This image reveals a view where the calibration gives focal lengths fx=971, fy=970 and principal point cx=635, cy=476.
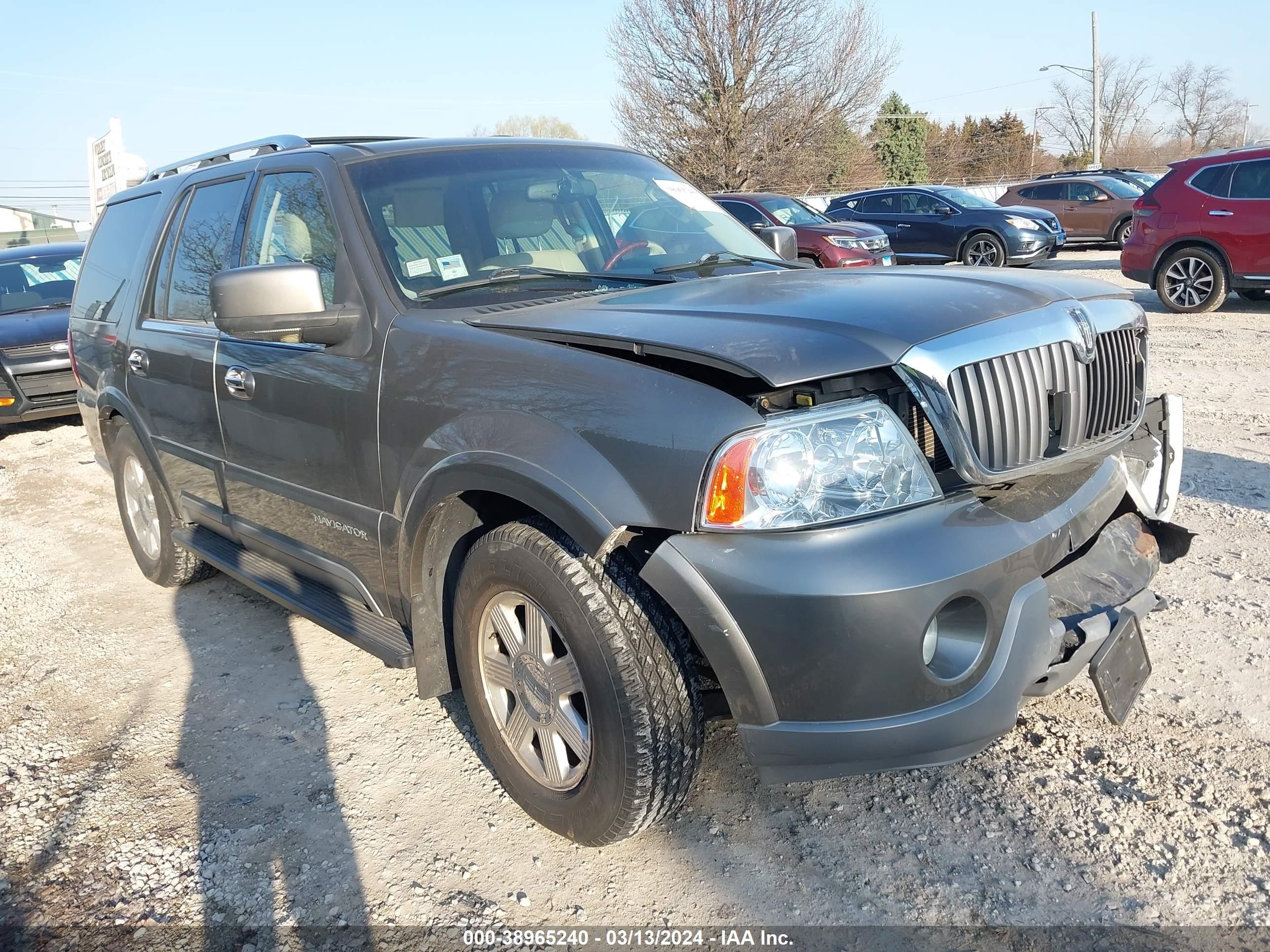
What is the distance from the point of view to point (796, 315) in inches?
94.9

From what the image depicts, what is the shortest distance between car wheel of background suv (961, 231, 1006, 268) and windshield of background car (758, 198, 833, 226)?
3284mm

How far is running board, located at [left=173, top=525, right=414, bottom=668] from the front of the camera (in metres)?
3.07

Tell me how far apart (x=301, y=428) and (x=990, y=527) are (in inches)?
87.8

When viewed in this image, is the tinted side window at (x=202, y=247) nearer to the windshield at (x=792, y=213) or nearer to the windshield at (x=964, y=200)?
the windshield at (x=792, y=213)

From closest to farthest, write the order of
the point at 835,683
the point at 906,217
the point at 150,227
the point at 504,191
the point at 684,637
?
the point at 835,683 → the point at 684,637 → the point at 504,191 → the point at 150,227 → the point at 906,217

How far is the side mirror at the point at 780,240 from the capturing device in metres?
4.14

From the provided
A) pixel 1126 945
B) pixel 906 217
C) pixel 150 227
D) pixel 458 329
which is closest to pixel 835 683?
pixel 1126 945

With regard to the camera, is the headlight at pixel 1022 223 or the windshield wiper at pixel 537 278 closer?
the windshield wiper at pixel 537 278

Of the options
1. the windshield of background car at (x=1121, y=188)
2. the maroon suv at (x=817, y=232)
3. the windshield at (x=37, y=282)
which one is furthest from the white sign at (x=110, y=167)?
the windshield of background car at (x=1121, y=188)

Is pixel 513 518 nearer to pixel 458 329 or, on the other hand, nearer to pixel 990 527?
A: pixel 458 329

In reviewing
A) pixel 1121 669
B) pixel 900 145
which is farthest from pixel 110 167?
pixel 900 145

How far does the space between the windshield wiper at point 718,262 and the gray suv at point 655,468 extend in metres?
0.02

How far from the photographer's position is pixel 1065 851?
2.52 meters

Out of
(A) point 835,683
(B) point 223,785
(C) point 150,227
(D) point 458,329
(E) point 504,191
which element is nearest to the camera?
(A) point 835,683
